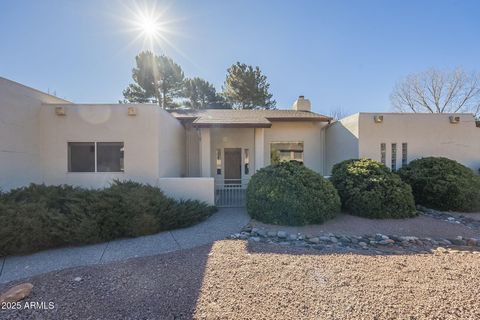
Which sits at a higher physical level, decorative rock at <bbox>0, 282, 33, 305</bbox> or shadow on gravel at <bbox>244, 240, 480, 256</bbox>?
decorative rock at <bbox>0, 282, 33, 305</bbox>

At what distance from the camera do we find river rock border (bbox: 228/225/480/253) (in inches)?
210

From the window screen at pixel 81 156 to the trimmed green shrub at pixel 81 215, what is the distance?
1303 millimetres

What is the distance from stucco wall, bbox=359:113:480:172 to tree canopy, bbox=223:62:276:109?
617 inches

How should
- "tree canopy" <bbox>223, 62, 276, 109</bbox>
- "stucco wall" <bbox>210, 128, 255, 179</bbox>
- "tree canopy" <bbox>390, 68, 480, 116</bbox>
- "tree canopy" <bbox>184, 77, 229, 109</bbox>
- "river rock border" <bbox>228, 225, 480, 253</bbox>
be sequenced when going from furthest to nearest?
"tree canopy" <bbox>390, 68, 480, 116</bbox>, "tree canopy" <bbox>184, 77, 229, 109</bbox>, "tree canopy" <bbox>223, 62, 276, 109</bbox>, "stucco wall" <bbox>210, 128, 255, 179</bbox>, "river rock border" <bbox>228, 225, 480, 253</bbox>

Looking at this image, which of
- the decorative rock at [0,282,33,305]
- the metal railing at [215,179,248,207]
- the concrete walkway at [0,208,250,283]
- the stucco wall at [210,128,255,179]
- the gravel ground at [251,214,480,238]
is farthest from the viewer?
the stucco wall at [210,128,255,179]

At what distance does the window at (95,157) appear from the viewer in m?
8.24

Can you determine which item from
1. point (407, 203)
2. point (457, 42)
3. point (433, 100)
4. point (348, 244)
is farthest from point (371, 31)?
point (433, 100)

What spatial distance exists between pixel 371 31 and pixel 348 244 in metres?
10.5

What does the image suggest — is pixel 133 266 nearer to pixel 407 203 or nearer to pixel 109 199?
pixel 109 199

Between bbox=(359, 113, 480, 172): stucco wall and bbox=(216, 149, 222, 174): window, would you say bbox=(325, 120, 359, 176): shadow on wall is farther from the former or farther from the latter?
bbox=(216, 149, 222, 174): window

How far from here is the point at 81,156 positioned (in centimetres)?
829

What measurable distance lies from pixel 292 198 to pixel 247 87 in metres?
19.3

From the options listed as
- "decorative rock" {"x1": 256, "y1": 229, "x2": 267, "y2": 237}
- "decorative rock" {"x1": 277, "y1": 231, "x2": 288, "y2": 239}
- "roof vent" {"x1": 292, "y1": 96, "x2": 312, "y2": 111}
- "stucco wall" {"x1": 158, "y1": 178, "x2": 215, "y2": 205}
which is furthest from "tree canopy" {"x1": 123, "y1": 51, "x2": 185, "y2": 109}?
"decorative rock" {"x1": 277, "y1": 231, "x2": 288, "y2": 239}

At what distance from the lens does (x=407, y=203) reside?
7.40 metres
